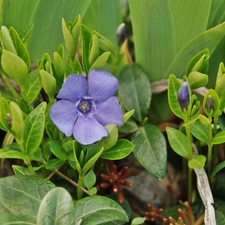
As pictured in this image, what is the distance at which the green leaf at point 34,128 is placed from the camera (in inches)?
35.4

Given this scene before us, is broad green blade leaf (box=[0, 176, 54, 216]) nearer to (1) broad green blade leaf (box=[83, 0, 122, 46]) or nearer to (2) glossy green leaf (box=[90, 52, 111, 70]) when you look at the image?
(2) glossy green leaf (box=[90, 52, 111, 70])

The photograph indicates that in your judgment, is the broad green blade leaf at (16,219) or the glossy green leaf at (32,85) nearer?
the broad green blade leaf at (16,219)

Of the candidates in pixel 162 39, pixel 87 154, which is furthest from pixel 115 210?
pixel 162 39

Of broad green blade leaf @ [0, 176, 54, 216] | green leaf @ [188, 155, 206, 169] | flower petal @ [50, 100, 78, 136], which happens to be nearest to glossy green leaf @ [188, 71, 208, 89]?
green leaf @ [188, 155, 206, 169]

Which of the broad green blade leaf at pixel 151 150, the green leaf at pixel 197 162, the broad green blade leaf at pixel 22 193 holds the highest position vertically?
the broad green blade leaf at pixel 22 193

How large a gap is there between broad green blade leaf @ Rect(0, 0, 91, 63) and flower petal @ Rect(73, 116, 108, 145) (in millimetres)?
309

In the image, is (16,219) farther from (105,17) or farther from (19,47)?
(105,17)

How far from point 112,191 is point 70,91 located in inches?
13.5

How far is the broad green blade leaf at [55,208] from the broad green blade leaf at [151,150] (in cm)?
29

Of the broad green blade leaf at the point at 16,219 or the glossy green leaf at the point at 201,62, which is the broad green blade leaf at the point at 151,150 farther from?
the broad green blade leaf at the point at 16,219

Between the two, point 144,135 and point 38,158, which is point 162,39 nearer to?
point 144,135

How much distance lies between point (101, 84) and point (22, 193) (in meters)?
0.27

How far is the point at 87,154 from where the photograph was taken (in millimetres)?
933

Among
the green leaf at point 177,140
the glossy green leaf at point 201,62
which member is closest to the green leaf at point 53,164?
the green leaf at point 177,140
